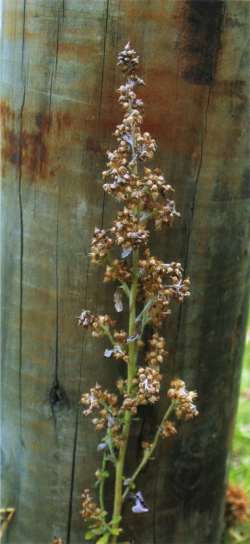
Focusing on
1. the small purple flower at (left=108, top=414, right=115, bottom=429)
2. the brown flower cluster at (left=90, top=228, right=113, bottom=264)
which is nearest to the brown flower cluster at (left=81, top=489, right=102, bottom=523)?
the small purple flower at (left=108, top=414, right=115, bottom=429)

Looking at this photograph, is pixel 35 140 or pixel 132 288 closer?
pixel 132 288

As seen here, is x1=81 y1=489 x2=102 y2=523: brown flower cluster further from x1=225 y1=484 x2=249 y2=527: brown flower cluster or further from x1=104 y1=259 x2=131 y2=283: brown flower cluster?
x1=225 y1=484 x2=249 y2=527: brown flower cluster

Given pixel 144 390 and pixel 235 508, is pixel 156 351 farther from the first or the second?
pixel 235 508

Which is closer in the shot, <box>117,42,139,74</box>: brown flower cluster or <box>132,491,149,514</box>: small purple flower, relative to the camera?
<box>117,42,139,74</box>: brown flower cluster

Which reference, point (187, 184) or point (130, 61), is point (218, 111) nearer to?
point (187, 184)

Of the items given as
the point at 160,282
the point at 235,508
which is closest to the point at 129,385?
the point at 160,282

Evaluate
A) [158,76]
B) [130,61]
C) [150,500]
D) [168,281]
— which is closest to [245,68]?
[158,76]

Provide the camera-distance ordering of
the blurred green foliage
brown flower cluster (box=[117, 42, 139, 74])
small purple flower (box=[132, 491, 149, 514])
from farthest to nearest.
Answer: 1. the blurred green foliage
2. small purple flower (box=[132, 491, 149, 514])
3. brown flower cluster (box=[117, 42, 139, 74])
